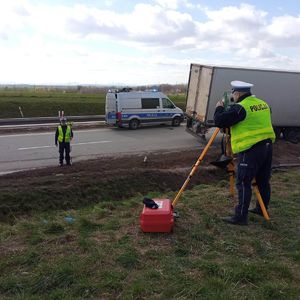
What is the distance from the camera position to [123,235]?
500 cm

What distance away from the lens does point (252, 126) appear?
17.3ft

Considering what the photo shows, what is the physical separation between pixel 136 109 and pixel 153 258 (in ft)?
62.2

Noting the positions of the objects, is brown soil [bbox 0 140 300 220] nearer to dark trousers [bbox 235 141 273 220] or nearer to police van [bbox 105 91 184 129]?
dark trousers [bbox 235 141 273 220]

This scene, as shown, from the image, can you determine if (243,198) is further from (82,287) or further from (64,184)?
(64,184)

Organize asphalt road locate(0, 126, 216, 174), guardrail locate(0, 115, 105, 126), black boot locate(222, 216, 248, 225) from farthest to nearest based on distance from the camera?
guardrail locate(0, 115, 105, 126) < asphalt road locate(0, 126, 216, 174) < black boot locate(222, 216, 248, 225)

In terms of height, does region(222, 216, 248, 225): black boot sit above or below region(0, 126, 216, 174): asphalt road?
above

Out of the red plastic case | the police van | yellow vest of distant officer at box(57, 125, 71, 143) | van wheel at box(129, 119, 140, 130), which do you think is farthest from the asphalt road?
the red plastic case

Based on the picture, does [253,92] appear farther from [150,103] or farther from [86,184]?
[86,184]

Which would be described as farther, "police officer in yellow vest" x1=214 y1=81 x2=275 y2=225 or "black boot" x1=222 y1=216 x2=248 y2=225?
"black boot" x1=222 y1=216 x2=248 y2=225

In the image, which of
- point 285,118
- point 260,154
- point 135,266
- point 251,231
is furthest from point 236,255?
point 285,118

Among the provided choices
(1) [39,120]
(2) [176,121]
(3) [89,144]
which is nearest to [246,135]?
(3) [89,144]

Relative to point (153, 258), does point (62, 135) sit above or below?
below

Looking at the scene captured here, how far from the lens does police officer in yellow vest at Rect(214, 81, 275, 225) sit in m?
5.22

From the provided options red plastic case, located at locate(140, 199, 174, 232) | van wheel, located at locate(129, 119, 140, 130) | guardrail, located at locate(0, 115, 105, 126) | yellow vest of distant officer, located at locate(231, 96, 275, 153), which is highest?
yellow vest of distant officer, located at locate(231, 96, 275, 153)
